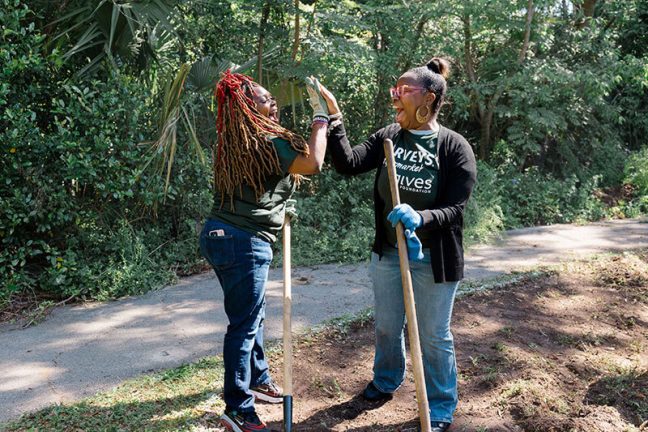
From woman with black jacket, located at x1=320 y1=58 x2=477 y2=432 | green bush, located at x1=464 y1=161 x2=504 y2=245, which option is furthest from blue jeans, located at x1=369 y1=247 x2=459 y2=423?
green bush, located at x1=464 y1=161 x2=504 y2=245

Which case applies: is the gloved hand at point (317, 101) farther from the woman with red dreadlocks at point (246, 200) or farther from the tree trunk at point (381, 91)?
the tree trunk at point (381, 91)

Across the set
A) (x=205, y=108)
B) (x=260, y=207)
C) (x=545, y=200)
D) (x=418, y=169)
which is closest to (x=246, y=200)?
(x=260, y=207)

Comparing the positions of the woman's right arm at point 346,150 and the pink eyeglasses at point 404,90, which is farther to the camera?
the woman's right arm at point 346,150

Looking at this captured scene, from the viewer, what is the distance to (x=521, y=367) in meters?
4.56

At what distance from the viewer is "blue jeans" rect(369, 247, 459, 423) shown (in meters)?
3.65

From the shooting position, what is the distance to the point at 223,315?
564cm

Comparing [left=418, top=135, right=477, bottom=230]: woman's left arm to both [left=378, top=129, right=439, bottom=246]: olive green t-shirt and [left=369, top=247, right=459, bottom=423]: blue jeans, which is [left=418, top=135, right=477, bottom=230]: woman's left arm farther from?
[left=369, top=247, right=459, bottom=423]: blue jeans

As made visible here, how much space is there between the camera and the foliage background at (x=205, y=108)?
5945 millimetres

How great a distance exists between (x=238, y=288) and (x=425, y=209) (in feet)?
3.60

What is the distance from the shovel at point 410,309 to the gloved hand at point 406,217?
3 centimetres

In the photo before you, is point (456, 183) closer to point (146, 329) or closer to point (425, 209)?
point (425, 209)

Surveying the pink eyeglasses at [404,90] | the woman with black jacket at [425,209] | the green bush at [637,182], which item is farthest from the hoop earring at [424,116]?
the green bush at [637,182]

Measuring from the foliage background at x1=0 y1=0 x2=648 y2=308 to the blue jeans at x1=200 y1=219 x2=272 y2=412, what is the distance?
293 cm

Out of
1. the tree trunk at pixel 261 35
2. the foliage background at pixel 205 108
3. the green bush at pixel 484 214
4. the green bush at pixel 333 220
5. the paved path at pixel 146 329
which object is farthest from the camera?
the green bush at pixel 484 214
